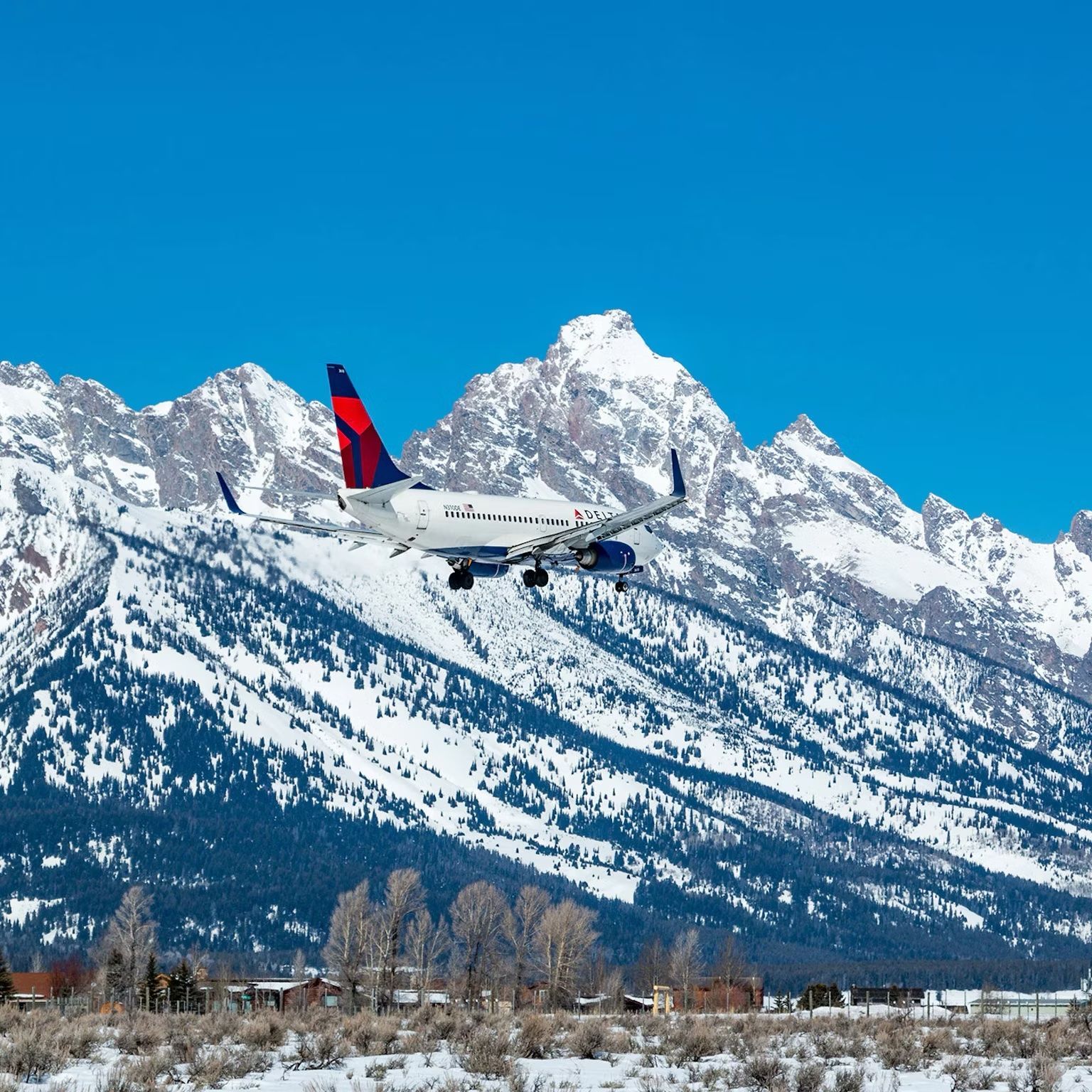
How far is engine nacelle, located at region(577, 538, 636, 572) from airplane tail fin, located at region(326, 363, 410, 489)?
8.25 metres

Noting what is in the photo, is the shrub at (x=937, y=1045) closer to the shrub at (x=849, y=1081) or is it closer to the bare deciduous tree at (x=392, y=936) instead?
the shrub at (x=849, y=1081)

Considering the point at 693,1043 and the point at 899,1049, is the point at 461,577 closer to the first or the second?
the point at 693,1043

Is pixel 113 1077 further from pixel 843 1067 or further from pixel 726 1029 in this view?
pixel 726 1029

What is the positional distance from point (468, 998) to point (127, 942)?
50537mm

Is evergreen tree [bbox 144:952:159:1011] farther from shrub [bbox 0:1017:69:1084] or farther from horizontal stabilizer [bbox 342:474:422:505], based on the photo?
shrub [bbox 0:1017:69:1084]

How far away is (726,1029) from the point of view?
71.0 m

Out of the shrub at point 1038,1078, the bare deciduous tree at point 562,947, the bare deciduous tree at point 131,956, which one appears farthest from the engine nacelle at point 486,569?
the bare deciduous tree at point 562,947

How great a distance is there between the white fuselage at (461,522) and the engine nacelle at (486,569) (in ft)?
1.71

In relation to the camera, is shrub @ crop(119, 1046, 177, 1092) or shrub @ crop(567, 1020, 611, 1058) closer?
shrub @ crop(119, 1046, 177, 1092)

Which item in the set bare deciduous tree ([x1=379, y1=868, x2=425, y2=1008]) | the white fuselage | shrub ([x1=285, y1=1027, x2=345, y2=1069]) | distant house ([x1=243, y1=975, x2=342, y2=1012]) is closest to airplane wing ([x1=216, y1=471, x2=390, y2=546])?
the white fuselage

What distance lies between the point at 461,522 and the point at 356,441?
5901mm

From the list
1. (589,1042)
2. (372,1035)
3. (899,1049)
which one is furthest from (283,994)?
(899,1049)

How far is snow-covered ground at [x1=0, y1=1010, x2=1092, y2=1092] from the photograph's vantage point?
152 ft

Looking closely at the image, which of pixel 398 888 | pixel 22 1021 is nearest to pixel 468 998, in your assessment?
pixel 398 888
